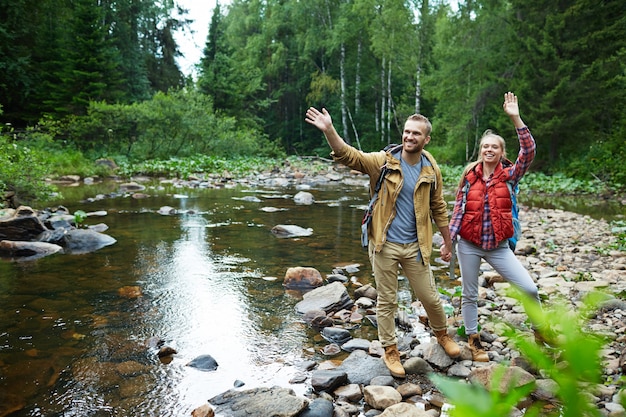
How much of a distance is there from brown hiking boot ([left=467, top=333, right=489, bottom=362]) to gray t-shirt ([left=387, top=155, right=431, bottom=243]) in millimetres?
1107

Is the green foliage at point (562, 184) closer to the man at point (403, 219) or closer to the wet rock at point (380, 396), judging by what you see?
the man at point (403, 219)

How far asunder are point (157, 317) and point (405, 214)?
9.58 feet

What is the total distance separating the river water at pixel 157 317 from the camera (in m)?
3.46

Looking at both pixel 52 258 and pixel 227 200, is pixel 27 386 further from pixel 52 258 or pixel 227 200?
pixel 227 200

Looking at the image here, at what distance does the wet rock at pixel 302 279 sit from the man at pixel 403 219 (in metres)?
2.36

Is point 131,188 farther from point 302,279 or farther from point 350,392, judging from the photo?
point 350,392

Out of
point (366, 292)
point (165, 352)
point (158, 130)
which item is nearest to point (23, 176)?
point (165, 352)

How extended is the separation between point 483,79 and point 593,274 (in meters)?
21.0

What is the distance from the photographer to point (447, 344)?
3873mm

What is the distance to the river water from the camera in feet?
11.3

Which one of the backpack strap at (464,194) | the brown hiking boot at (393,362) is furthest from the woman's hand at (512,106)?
the brown hiking boot at (393,362)

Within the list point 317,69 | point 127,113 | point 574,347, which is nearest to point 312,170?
point 127,113

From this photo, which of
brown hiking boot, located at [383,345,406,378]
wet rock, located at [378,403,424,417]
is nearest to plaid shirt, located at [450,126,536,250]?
brown hiking boot, located at [383,345,406,378]

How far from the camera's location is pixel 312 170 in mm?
25453
